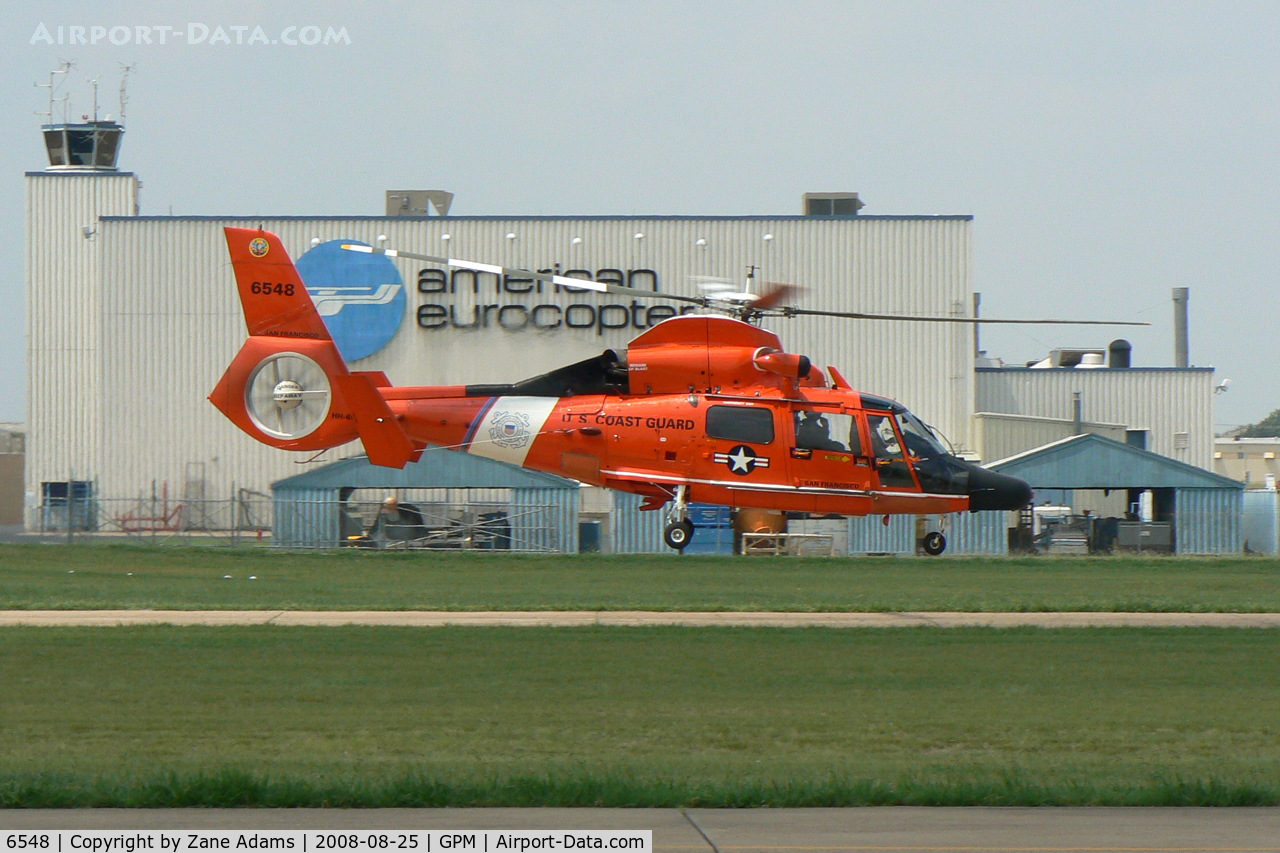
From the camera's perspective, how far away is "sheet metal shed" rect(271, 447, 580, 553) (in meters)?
45.7

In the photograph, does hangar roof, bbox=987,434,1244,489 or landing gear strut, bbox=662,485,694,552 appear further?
hangar roof, bbox=987,434,1244,489

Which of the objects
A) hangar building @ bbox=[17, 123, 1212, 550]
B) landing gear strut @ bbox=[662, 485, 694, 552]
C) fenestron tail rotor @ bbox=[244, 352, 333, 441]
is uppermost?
hangar building @ bbox=[17, 123, 1212, 550]

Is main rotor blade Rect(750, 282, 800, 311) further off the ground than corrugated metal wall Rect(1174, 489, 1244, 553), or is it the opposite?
main rotor blade Rect(750, 282, 800, 311)

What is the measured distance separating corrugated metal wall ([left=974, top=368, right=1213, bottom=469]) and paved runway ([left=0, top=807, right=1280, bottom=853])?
48240 mm

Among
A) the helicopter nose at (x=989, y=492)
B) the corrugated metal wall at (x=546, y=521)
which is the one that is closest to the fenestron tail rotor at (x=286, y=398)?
the helicopter nose at (x=989, y=492)

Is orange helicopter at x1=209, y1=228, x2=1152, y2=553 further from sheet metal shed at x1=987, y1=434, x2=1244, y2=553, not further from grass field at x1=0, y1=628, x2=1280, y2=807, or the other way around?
sheet metal shed at x1=987, y1=434, x2=1244, y2=553

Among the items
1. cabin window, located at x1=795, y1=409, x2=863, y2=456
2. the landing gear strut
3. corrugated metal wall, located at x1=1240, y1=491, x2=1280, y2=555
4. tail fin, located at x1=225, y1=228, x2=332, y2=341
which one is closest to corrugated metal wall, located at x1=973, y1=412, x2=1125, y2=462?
corrugated metal wall, located at x1=1240, y1=491, x2=1280, y2=555

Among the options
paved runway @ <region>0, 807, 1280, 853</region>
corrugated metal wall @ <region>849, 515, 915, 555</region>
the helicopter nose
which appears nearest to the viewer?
paved runway @ <region>0, 807, 1280, 853</region>

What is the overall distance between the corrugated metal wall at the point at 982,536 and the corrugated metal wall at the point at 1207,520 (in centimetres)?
532

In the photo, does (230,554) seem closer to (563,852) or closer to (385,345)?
(385,345)

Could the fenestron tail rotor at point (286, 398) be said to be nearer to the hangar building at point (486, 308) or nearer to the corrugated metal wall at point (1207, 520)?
the hangar building at point (486, 308)

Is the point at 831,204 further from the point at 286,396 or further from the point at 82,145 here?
the point at 286,396

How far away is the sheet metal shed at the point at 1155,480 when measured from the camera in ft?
155

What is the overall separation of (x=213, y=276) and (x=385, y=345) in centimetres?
720
